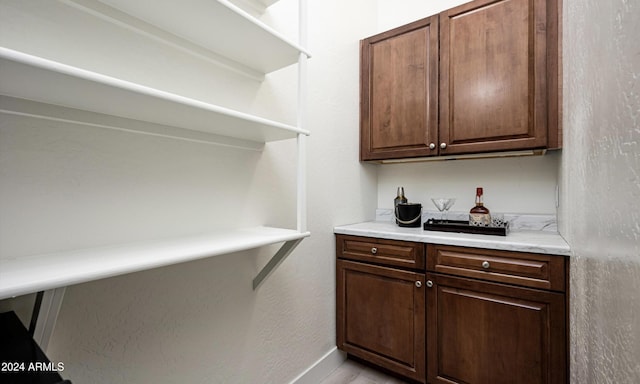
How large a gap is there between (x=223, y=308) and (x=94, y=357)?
434 millimetres

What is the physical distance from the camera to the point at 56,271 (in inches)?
23.4

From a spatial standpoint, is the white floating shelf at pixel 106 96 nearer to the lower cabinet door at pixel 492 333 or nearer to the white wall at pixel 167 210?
the white wall at pixel 167 210

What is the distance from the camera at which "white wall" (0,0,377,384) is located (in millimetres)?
765

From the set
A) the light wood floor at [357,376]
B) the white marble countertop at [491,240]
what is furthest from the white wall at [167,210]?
the white marble countertop at [491,240]

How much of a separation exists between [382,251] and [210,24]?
53.1 inches

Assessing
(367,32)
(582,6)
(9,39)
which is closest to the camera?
(9,39)

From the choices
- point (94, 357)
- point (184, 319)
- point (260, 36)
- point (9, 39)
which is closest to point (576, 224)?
point (260, 36)

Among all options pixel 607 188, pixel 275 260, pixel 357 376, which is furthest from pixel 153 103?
pixel 357 376

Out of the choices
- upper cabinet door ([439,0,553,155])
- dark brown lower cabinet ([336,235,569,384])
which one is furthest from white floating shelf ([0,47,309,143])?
upper cabinet door ([439,0,553,155])

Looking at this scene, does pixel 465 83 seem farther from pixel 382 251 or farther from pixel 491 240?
pixel 382 251

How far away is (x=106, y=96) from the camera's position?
70 cm

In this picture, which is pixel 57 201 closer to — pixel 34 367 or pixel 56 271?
pixel 56 271

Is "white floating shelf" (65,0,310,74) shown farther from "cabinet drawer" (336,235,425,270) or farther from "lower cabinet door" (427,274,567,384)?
"lower cabinet door" (427,274,567,384)

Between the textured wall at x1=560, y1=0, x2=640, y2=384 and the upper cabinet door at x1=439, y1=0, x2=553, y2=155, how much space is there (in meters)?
0.56
